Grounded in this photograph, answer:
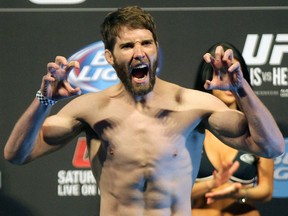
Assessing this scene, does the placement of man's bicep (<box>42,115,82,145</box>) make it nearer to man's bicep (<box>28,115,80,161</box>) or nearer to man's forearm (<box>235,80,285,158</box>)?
man's bicep (<box>28,115,80,161</box>)

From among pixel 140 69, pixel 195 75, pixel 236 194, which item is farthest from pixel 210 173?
pixel 140 69

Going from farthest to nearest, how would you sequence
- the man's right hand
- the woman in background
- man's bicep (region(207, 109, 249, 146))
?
the woman in background < man's bicep (region(207, 109, 249, 146)) < the man's right hand

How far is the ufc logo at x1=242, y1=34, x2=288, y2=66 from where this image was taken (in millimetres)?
3562

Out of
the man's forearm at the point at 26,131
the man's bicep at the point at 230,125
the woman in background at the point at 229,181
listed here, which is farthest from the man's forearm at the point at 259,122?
A: the woman in background at the point at 229,181

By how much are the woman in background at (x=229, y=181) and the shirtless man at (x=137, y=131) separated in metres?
0.73

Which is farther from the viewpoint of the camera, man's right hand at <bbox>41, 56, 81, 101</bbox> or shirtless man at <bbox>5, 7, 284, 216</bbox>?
shirtless man at <bbox>5, 7, 284, 216</bbox>

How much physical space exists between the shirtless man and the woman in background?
734mm

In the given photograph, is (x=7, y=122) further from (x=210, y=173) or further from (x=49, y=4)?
(x=210, y=173)

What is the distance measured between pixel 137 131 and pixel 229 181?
3.27 feet

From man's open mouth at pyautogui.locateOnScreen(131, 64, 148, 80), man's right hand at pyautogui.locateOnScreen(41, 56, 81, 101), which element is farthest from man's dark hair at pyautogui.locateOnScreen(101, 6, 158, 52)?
man's right hand at pyautogui.locateOnScreen(41, 56, 81, 101)

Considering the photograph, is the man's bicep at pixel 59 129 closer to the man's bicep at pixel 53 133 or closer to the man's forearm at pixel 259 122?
the man's bicep at pixel 53 133

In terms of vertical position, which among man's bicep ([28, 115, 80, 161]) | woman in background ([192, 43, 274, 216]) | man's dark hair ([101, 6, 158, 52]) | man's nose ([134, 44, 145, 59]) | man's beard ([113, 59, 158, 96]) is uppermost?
man's dark hair ([101, 6, 158, 52])

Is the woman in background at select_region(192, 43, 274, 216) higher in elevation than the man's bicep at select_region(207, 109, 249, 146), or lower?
lower

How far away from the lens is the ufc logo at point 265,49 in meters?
3.56
